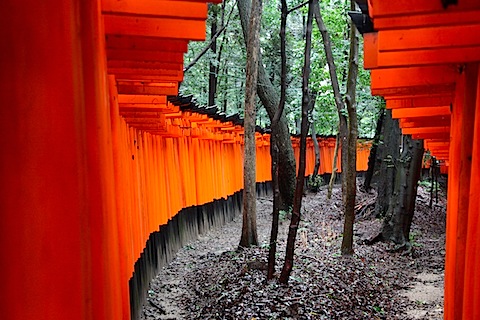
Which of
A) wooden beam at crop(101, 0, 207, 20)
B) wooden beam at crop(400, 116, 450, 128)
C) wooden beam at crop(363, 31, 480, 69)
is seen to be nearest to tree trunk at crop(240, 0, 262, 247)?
wooden beam at crop(400, 116, 450, 128)

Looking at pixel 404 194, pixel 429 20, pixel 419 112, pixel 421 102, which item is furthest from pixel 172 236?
pixel 429 20

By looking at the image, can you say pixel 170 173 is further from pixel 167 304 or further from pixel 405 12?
pixel 405 12

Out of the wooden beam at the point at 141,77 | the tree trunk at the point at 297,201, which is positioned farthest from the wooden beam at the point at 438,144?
the wooden beam at the point at 141,77

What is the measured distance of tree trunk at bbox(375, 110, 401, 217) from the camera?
17625 millimetres

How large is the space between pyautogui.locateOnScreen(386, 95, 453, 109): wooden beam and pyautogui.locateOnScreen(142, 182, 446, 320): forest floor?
4.23 m

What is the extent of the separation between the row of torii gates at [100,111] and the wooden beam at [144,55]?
0.04 ft

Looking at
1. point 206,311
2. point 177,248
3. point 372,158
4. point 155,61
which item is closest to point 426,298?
point 206,311

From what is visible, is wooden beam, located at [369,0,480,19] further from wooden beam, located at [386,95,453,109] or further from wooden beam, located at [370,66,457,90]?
wooden beam, located at [386,95,453,109]

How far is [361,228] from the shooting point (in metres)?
18.3

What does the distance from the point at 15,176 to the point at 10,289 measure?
0.39 meters

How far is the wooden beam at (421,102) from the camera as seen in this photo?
5.74m

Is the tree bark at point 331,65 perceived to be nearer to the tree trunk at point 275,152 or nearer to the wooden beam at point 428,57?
the tree trunk at point 275,152

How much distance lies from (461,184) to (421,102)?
1732 millimetres

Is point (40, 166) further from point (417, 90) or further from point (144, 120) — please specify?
point (144, 120)
